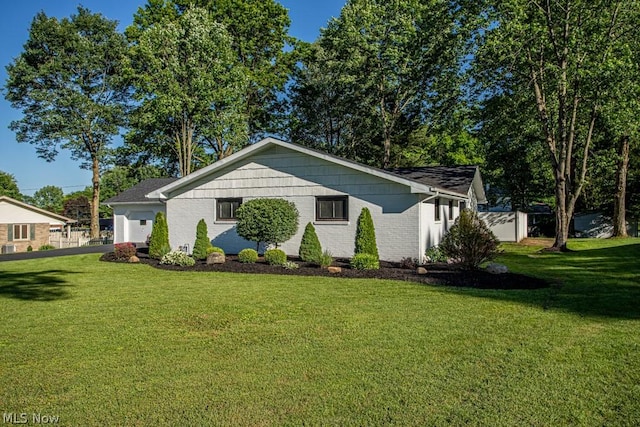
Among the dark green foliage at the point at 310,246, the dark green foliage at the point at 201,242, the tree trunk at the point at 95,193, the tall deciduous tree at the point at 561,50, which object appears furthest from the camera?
the tree trunk at the point at 95,193

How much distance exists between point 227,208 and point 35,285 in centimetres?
733

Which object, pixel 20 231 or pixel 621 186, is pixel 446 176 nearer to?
pixel 621 186

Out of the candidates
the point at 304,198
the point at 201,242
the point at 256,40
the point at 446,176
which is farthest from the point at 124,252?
the point at 256,40

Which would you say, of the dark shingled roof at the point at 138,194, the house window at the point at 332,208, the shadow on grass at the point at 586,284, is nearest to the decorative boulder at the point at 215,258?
the house window at the point at 332,208

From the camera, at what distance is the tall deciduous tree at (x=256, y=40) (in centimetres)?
3297

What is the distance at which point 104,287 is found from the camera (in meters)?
10.5

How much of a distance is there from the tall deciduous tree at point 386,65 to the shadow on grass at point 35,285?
19764mm

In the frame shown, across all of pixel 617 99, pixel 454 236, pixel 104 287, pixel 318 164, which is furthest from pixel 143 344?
pixel 617 99

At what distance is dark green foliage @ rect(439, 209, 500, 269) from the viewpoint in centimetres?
1184

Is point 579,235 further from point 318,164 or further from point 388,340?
point 388,340

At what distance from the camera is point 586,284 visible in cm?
1018

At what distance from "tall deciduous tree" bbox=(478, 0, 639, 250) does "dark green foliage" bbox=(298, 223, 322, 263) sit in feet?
35.3

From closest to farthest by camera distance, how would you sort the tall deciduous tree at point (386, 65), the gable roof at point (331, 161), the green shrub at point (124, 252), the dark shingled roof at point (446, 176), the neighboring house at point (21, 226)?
the gable roof at point (331, 161) → the green shrub at point (124, 252) → the dark shingled roof at point (446, 176) → the tall deciduous tree at point (386, 65) → the neighboring house at point (21, 226)

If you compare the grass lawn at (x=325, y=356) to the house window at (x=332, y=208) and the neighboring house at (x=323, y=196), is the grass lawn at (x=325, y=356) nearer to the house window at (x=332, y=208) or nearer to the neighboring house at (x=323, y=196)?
the neighboring house at (x=323, y=196)
